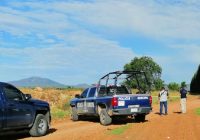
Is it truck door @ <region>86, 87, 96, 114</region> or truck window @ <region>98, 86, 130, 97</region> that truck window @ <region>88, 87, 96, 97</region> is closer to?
truck door @ <region>86, 87, 96, 114</region>

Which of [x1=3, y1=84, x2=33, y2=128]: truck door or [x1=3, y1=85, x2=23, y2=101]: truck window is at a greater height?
[x1=3, y1=85, x2=23, y2=101]: truck window

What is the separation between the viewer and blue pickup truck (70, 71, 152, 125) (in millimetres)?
22234

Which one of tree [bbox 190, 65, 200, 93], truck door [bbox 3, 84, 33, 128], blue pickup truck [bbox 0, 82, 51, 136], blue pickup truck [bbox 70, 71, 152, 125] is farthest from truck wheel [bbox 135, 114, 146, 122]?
tree [bbox 190, 65, 200, 93]

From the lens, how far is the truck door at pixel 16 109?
16766mm

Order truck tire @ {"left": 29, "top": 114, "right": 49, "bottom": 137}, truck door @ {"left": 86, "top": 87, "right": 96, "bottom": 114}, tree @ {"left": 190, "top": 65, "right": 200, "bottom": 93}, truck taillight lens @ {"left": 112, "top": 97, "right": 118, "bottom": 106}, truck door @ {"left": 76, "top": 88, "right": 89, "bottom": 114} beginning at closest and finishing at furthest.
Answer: truck tire @ {"left": 29, "top": 114, "right": 49, "bottom": 137} → truck taillight lens @ {"left": 112, "top": 97, "right": 118, "bottom": 106} → truck door @ {"left": 86, "top": 87, "right": 96, "bottom": 114} → truck door @ {"left": 76, "top": 88, "right": 89, "bottom": 114} → tree @ {"left": 190, "top": 65, "right": 200, "bottom": 93}

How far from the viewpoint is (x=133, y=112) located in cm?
2252

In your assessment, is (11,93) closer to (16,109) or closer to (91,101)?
(16,109)

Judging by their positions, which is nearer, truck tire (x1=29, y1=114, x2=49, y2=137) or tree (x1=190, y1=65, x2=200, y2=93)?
truck tire (x1=29, y1=114, x2=49, y2=137)

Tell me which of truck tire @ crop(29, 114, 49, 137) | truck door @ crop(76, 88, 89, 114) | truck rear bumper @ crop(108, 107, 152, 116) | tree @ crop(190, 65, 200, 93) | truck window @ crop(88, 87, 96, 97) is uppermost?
tree @ crop(190, 65, 200, 93)

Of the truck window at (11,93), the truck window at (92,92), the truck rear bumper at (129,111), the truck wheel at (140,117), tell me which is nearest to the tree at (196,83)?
the truck window at (92,92)

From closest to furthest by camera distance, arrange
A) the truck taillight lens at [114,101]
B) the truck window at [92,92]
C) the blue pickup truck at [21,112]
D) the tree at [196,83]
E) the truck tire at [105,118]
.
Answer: the blue pickup truck at [21,112], the truck taillight lens at [114,101], the truck tire at [105,118], the truck window at [92,92], the tree at [196,83]

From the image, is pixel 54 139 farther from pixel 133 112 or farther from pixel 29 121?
pixel 133 112

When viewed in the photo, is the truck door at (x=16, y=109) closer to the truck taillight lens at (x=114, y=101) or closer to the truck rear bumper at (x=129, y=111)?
the truck taillight lens at (x=114, y=101)

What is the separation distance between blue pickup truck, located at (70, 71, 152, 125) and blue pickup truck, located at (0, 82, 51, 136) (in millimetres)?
4048
